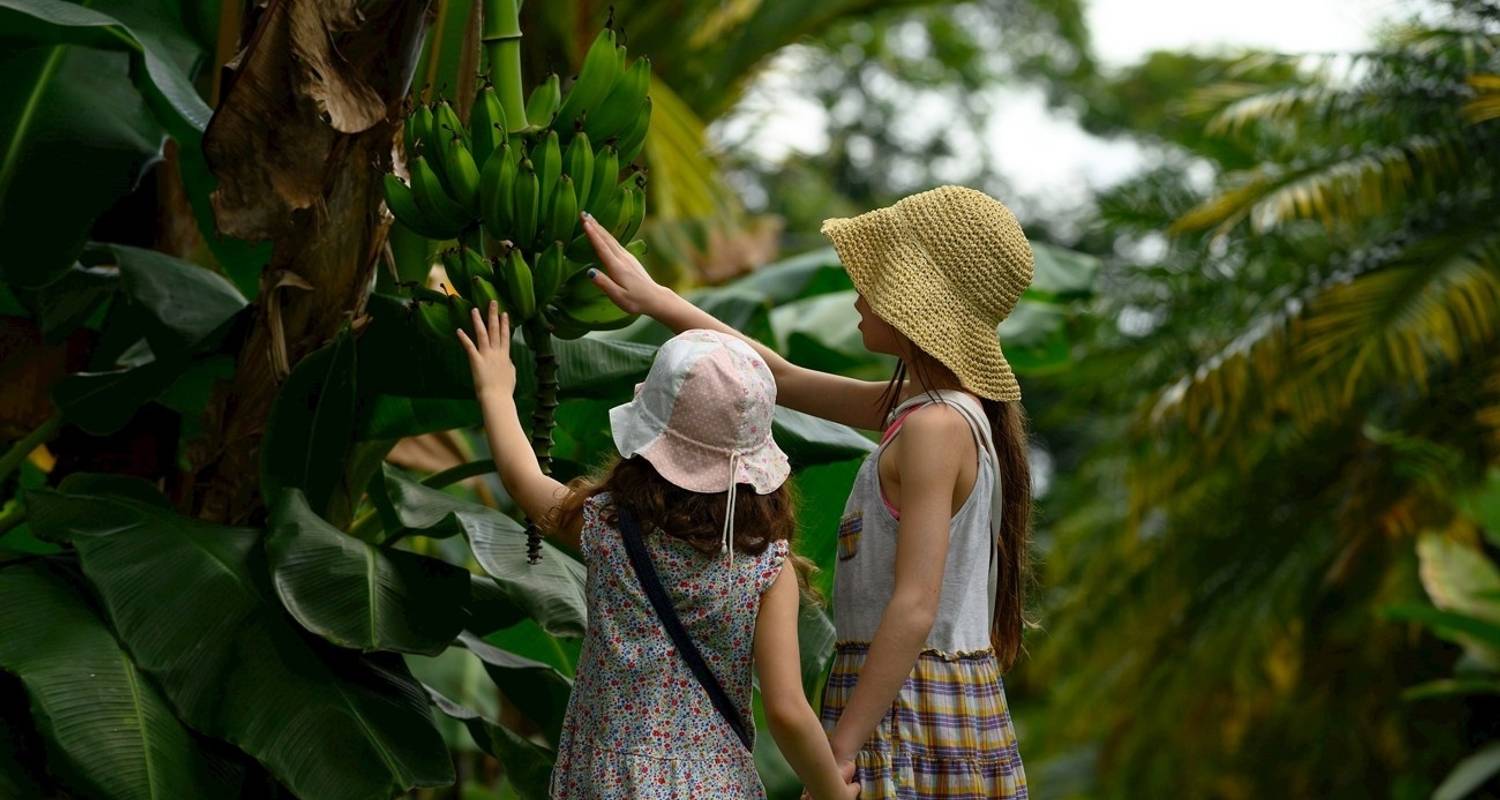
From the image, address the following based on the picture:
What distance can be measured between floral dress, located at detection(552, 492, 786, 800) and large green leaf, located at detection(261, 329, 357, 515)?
2.91ft

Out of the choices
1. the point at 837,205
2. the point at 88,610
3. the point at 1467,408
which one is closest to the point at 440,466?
the point at 88,610

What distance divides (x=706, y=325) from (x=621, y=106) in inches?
18.9

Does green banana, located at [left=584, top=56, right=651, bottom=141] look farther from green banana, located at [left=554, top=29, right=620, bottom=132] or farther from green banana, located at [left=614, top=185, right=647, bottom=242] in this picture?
green banana, located at [left=614, top=185, right=647, bottom=242]

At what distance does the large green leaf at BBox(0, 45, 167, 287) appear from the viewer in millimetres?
3510

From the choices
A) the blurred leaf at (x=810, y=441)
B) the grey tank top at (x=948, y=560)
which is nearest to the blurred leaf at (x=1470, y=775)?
the blurred leaf at (x=810, y=441)

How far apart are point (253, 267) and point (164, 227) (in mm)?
315

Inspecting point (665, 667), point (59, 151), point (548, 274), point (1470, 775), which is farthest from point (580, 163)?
point (1470, 775)

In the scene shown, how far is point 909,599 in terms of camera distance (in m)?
2.19

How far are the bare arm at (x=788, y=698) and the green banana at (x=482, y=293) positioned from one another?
600 millimetres

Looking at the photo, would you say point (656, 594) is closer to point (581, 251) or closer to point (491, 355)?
point (491, 355)

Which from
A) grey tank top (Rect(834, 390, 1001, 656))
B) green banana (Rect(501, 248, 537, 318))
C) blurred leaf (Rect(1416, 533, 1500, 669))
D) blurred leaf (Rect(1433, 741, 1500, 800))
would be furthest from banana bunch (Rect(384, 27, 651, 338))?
blurred leaf (Rect(1433, 741, 1500, 800))

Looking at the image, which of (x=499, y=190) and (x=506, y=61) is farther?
(x=506, y=61)

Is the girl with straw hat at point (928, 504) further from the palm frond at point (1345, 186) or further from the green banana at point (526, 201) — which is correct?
the palm frond at point (1345, 186)

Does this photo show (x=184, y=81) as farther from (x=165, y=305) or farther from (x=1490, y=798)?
(x=1490, y=798)
